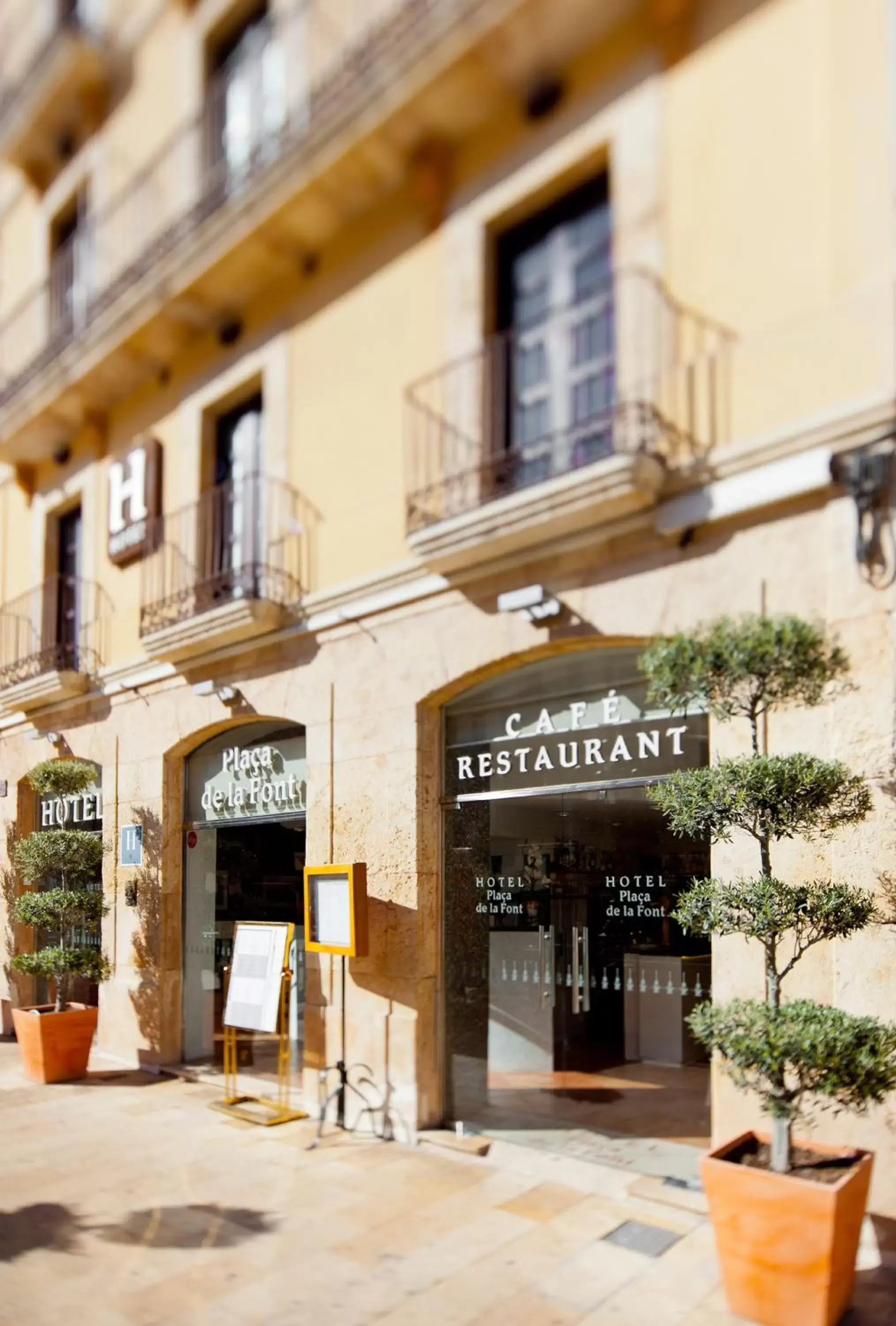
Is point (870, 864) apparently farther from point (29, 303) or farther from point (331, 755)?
point (29, 303)

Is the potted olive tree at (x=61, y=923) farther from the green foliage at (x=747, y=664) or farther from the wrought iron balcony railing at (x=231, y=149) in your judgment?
the green foliage at (x=747, y=664)

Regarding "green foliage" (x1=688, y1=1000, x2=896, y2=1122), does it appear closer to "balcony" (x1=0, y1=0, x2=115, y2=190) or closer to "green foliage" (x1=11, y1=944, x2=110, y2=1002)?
"green foliage" (x1=11, y1=944, x2=110, y2=1002)

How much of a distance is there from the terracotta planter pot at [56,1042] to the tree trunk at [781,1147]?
21.2ft

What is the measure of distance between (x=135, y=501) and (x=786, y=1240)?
28.0 feet

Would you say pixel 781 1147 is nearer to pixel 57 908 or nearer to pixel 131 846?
pixel 57 908

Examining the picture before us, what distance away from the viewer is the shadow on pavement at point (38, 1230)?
5.40 meters

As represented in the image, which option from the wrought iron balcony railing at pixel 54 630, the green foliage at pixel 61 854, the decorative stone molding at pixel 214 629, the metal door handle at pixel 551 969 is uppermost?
the wrought iron balcony railing at pixel 54 630

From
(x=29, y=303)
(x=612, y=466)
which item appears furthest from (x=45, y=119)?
(x=612, y=466)

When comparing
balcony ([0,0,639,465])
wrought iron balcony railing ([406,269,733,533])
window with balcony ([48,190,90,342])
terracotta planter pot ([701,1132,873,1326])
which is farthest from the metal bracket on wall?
window with balcony ([48,190,90,342])

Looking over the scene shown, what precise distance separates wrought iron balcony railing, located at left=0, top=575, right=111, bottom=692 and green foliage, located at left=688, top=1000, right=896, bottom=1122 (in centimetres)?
803

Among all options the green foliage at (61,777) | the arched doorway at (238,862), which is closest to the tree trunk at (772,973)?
the arched doorway at (238,862)

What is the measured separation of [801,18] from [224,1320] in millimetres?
6867

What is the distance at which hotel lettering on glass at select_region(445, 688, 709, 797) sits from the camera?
6402 millimetres

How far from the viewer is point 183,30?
1076 cm
